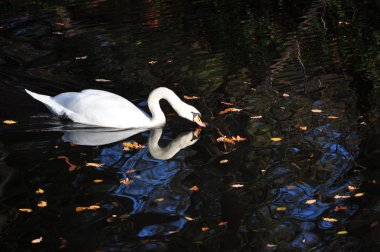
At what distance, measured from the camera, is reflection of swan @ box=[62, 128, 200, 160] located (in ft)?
30.5

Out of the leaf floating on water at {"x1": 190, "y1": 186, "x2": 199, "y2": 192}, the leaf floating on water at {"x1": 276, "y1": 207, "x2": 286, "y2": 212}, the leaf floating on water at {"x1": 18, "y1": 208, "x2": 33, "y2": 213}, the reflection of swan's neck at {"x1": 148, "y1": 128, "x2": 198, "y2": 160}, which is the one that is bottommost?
the reflection of swan's neck at {"x1": 148, "y1": 128, "x2": 198, "y2": 160}

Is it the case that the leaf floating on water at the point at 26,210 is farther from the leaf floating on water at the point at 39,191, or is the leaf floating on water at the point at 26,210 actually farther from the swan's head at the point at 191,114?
the swan's head at the point at 191,114

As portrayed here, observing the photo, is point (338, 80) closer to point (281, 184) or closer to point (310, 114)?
point (310, 114)

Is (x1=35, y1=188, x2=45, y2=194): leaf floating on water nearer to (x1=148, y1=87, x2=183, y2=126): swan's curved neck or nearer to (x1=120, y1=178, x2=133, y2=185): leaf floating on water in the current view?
(x1=120, y1=178, x2=133, y2=185): leaf floating on water

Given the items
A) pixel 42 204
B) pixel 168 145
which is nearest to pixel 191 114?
pixel 168 145

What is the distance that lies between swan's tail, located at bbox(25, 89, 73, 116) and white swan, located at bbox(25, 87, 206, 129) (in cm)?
15

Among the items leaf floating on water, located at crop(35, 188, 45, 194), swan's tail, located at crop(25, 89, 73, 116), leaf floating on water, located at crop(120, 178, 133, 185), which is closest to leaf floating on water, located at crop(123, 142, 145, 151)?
leaf floating on water, located at crop(120, 178, 133, 185)

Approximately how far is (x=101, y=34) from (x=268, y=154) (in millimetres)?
8690

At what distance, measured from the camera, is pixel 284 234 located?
6.73 meters

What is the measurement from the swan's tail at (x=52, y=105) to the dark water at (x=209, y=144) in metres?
0.17

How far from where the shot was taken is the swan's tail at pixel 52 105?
34.9ft

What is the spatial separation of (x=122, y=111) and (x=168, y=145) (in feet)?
3.40

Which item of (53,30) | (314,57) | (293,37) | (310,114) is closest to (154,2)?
(53,30)

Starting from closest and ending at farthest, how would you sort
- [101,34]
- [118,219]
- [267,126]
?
[118,219] → [267,126] → [101,34]
